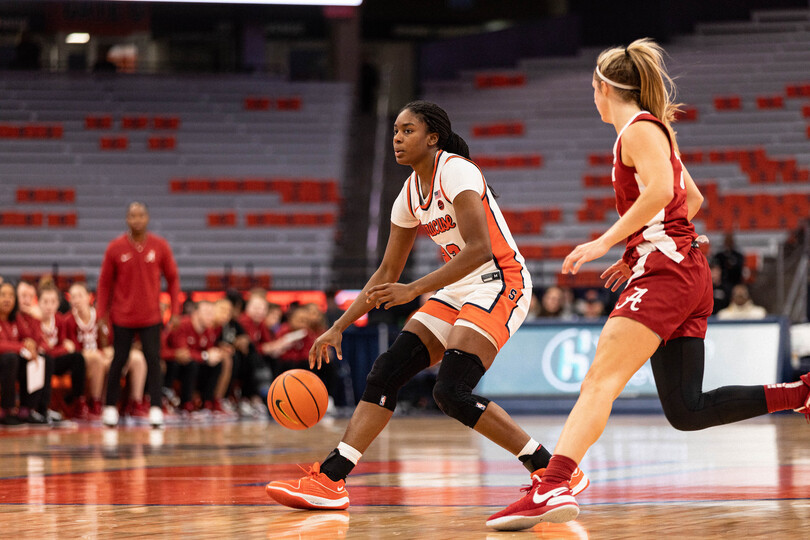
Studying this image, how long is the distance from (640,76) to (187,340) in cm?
943

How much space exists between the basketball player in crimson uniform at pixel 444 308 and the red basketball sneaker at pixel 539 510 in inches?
24.7

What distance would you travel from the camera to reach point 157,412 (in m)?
10.2

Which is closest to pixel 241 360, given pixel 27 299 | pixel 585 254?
pixel 27 299

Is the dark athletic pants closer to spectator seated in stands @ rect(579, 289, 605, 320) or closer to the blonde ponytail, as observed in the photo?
spectator seated in stands @ rect(579, 289, 605, 320)

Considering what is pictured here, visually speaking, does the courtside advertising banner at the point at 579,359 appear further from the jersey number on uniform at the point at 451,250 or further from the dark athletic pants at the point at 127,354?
the jersey number on uniform at the point at 451,250

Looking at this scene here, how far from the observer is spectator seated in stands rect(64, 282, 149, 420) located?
38.2ft

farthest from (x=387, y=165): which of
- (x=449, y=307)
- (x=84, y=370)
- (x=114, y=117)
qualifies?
(x=449, y=307)

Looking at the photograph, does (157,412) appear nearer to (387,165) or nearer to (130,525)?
(130,525)

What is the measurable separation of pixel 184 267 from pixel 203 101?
5518 millimetres

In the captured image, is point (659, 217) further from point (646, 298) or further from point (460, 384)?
point (460, 384)

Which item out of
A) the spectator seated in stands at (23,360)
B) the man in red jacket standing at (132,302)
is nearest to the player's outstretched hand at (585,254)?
the man in red jacket standing at (132,302)

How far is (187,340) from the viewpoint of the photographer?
1262 cm

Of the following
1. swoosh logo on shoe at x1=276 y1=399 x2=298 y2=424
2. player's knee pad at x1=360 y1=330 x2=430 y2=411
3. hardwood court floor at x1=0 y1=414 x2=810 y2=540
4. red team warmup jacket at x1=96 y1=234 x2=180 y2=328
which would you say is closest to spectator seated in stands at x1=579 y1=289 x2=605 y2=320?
hardwood court floor at x1=0 y1=414 x2=810 y2=540

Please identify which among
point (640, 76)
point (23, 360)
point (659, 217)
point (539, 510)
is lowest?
point (23, 360)
